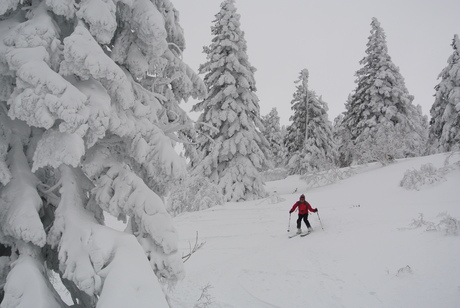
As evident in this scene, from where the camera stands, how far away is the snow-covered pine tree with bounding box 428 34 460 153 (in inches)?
960

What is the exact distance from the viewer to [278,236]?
1185 cm

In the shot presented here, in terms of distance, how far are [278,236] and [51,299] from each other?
927 centimetres

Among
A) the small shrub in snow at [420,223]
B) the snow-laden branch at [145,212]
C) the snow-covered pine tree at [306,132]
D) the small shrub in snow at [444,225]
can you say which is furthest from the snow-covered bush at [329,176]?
the snow-laden branch at [145,212]

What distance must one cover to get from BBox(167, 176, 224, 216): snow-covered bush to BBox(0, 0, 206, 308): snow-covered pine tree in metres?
12.4

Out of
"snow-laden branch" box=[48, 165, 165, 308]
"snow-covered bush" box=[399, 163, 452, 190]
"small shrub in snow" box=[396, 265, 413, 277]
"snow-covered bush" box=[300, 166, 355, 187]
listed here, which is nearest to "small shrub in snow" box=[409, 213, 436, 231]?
"small shrub in snow" box=[396, 265, 413, 277]

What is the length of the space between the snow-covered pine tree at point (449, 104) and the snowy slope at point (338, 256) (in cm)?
1353

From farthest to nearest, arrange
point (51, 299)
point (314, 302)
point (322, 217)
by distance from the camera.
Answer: point (322, 217), point (314, 302), point (51, 299)

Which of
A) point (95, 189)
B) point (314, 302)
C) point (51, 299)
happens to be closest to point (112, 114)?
point (95, 189)

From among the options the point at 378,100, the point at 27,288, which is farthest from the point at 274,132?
the point at 27,288

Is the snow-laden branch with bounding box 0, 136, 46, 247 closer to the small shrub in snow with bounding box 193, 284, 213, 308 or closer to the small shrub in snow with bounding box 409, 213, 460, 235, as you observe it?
the small shrub in snow with bounding box 193, 284, 213, 308

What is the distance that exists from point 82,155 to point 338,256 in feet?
24.3

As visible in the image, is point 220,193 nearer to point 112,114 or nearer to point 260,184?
point 260,184

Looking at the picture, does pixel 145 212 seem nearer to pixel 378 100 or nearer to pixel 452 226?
pixel 452 226

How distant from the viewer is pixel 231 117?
782 inches
